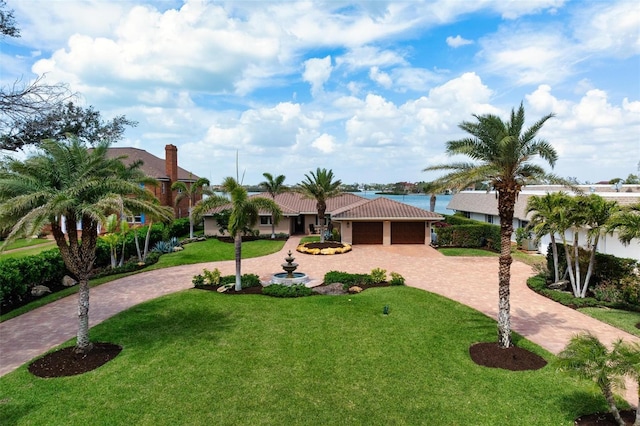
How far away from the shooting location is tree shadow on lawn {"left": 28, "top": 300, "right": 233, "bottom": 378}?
998 cm

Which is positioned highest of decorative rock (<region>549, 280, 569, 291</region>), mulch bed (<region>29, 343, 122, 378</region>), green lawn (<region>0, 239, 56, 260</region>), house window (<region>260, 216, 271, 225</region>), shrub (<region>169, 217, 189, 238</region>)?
house window (<region>260, 216, 271, 225</region>)

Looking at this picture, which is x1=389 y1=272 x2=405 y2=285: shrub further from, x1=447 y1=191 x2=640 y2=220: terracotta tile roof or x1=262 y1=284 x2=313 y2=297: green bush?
x1=447 y1=191 x2=640 y2=220: terracotta tile roof

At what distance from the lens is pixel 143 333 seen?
12.3 metres

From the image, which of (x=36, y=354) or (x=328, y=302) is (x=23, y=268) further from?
(x=328, y=302)

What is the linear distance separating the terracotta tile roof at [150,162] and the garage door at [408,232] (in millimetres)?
23578

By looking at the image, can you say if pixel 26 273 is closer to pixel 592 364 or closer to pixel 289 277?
pixel 289 277

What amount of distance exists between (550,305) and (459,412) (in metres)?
10.4

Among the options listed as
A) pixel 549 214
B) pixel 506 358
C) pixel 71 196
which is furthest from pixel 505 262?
pixel 71 196

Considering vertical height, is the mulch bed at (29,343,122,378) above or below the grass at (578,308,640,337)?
above

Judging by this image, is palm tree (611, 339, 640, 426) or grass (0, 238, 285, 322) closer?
palm tree (611, 339, 640, 426)

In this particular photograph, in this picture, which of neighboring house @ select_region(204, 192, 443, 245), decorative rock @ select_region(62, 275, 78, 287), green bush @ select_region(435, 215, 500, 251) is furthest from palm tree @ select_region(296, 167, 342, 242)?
decorative rock @ select_region(62, 275, 78, 287)

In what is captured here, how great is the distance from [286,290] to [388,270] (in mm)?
8072

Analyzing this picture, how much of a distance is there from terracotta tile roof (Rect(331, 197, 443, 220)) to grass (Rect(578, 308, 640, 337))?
16440 millimetres

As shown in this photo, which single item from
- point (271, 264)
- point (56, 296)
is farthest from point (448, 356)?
point (56, 296)
